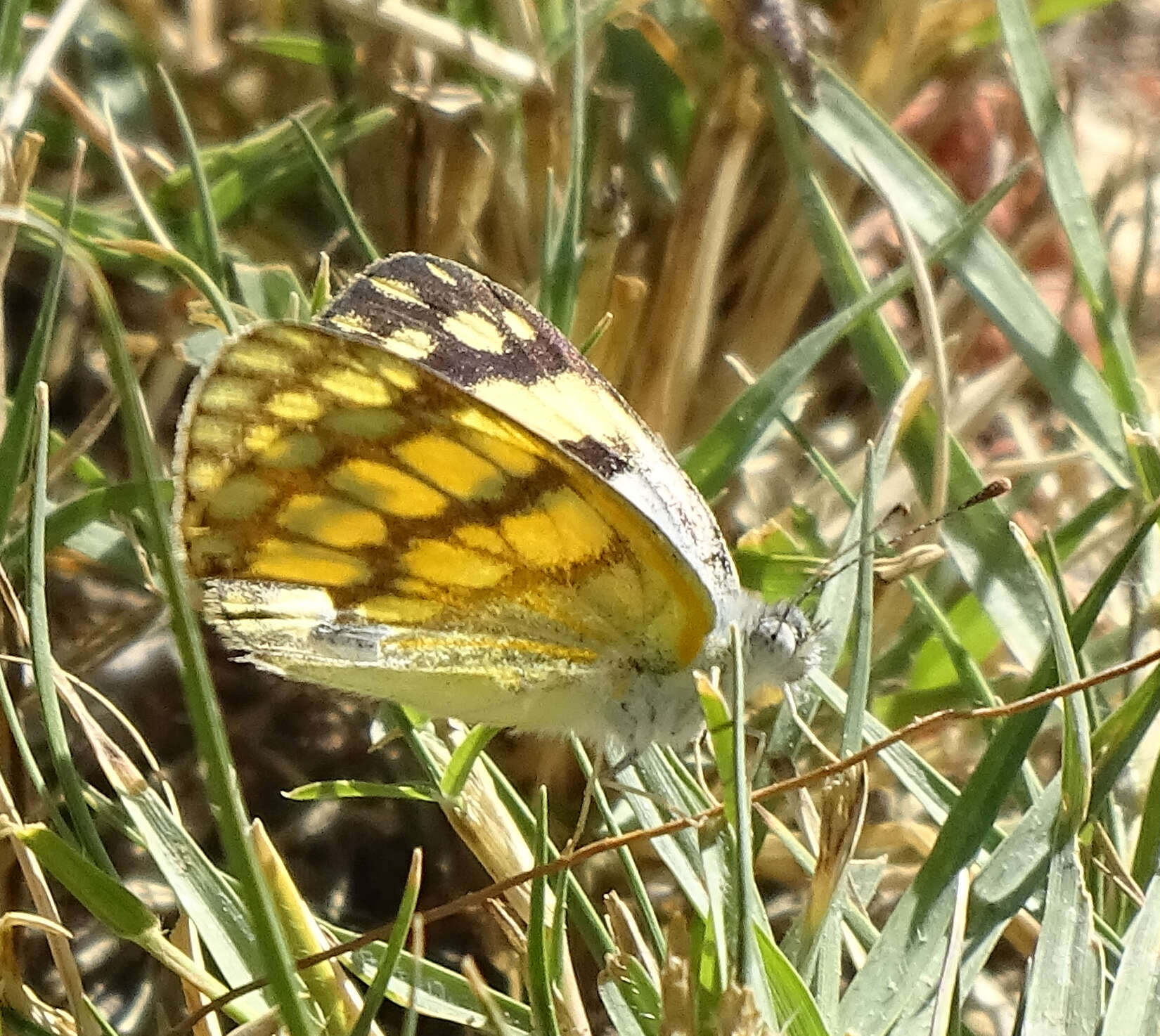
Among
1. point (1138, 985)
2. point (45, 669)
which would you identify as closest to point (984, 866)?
point (1138, 985)

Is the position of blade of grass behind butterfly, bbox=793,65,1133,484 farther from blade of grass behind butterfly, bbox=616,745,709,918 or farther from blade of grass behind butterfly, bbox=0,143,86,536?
blade of grass behind butterfly, bbox=0,143,86,536

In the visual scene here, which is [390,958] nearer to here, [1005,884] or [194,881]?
[194,881]

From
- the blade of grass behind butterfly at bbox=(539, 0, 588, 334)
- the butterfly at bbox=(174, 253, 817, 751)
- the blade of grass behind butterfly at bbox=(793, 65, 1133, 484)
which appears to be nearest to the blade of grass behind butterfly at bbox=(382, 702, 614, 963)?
the butterfly at bbox=(174, 253, 817, 751)

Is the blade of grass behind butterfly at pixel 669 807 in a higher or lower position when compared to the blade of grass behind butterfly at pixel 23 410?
lower

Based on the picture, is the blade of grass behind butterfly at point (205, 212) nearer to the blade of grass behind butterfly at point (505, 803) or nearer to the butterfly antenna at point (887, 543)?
the blade of grass behind butterfly at point (505, 803)

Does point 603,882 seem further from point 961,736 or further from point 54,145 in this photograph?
point 54,145

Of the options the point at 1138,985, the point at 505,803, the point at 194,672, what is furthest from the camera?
the point at 505,803

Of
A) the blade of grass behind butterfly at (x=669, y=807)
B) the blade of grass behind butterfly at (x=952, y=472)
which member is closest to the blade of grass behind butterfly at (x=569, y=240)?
the blade of grass behind butterfly at (x=952, y=472)
